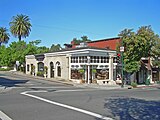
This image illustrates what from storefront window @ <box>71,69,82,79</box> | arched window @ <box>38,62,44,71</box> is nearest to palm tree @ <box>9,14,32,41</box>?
arched window @ <box>38,62,44,71</box>

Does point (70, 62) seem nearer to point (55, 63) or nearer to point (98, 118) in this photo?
point (55, 63)

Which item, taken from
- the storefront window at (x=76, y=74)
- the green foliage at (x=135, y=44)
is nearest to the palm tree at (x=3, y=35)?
the storefront window at (x=76, y=74)

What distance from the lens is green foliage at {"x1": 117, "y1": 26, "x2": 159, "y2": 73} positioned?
3400cm

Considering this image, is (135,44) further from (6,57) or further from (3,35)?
(3,35)

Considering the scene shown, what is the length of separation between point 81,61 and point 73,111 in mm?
22929

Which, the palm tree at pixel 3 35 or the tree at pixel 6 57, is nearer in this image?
the tree at pixel 6 57

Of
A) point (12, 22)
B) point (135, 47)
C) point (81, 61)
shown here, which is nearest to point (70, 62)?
point (81, 61)

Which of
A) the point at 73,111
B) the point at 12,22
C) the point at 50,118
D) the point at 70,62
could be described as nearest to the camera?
the point at 50,118

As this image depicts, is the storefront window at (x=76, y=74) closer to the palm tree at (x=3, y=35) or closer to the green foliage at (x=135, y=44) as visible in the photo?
the green foliage at (x=135, y=44)

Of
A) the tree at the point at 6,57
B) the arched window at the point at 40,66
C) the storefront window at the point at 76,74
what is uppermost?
the tree at the point at 6,57

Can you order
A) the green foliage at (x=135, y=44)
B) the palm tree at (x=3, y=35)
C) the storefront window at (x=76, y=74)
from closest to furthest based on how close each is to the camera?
the green foliage at (x=135, y=44) < the storefront window at (x=76, y=74) < the palm tree at (x=3, y=35)

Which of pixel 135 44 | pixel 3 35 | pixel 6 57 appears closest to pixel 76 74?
pixel 135 44

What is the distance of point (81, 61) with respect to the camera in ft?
116

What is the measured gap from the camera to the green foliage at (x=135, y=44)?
34.0 meters
